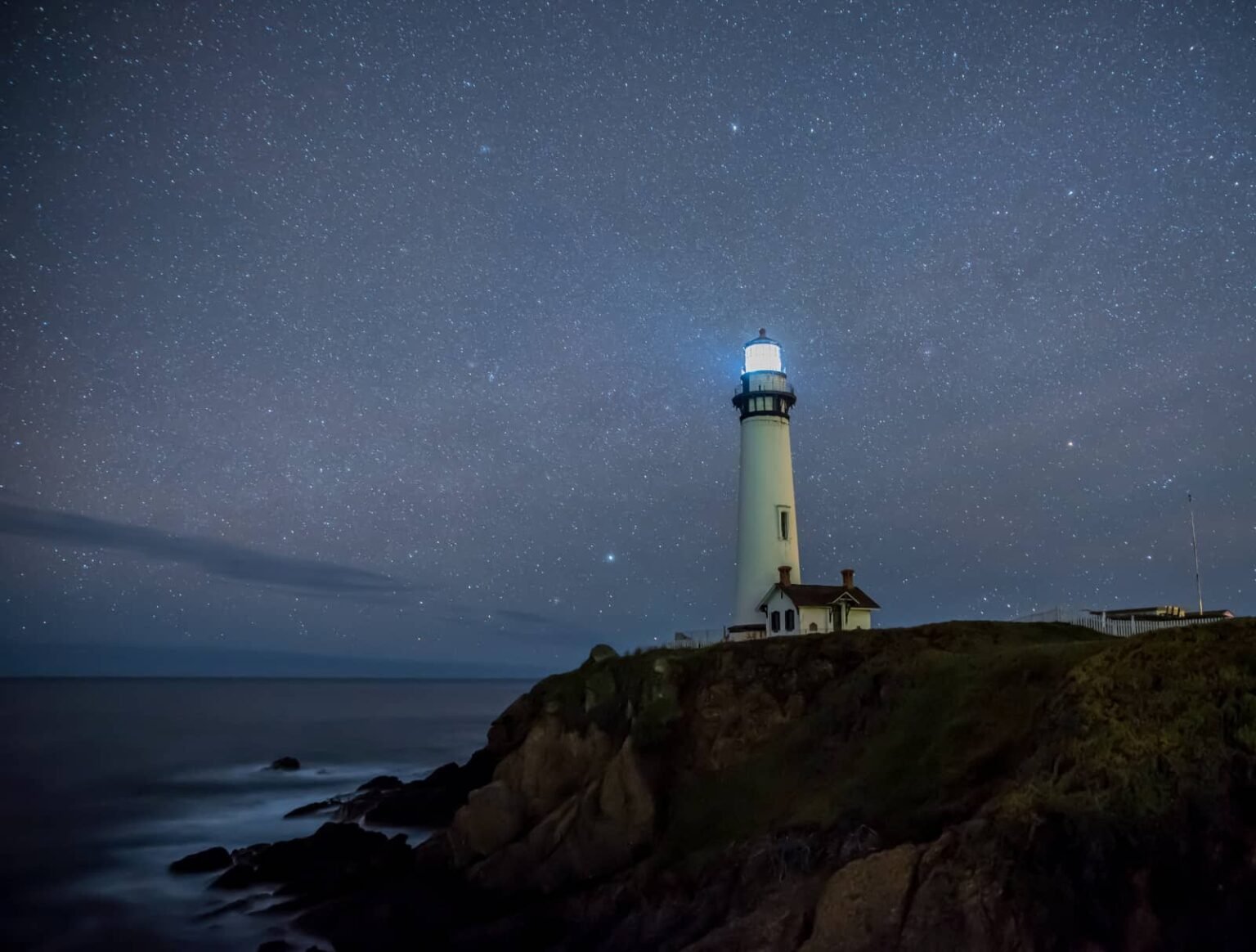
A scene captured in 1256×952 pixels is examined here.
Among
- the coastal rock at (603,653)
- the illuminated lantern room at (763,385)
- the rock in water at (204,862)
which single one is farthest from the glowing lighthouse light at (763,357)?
the rock in water at (204,862)

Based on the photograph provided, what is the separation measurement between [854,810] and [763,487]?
66.0ft

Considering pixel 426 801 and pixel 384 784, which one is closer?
pixel 426 801

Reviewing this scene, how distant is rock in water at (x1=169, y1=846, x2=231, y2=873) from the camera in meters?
31.7

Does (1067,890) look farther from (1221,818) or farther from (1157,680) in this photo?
(1157,680)

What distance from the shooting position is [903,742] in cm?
2000

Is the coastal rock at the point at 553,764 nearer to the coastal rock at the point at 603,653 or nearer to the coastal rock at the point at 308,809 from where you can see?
the coastal rock at the point at 603,653

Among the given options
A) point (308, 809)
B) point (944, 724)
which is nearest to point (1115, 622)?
point (944, 724)

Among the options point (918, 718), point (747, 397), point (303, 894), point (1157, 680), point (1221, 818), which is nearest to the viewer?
point (1221, 818)

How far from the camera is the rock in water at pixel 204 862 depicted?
3170 centimetres

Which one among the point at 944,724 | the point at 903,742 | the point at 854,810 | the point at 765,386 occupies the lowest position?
the point at 854,810

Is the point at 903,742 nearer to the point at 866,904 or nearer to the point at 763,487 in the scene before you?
the point at 866,904

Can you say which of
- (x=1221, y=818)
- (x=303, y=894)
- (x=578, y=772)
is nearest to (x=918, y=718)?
(x=1221, y=818)

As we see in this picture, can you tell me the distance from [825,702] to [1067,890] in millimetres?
9514

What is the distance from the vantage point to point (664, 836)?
22797 mm
